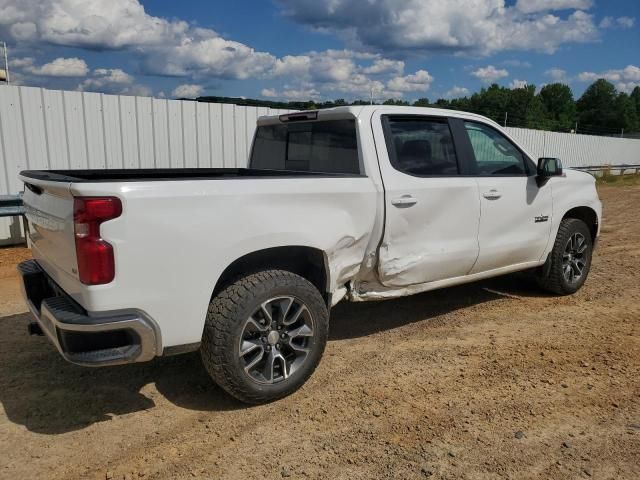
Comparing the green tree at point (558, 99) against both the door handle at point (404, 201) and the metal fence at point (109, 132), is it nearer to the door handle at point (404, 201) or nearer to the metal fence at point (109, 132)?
the metal fence at point (109, 132)

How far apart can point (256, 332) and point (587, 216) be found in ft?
14.1

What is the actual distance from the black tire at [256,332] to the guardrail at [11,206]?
5.80 m

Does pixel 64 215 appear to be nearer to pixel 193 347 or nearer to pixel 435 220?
pixel 193 347

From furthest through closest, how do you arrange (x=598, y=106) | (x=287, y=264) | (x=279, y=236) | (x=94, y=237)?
(x=598, y=106)
(x=287, y=264)
(x=279, y=236)
(x=94, y=237)

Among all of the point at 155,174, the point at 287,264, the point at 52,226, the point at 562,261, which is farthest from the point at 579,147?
the point at 52,226

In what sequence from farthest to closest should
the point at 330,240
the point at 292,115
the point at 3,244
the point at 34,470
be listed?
the point at 3,244, the point at 292,115, the point at 330,240, the point at 34,470

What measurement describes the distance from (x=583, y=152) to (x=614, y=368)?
27.5 m

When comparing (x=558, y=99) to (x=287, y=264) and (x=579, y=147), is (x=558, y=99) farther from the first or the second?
(x=287, y=264)

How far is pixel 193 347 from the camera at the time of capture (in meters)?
3.11

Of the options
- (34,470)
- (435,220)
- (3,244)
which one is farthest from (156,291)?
(3,244)

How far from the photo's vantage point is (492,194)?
4.72 metres

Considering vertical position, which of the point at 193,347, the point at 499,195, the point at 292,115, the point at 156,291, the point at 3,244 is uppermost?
the point at 292,115

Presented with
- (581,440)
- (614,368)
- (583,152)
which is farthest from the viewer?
(583,152)

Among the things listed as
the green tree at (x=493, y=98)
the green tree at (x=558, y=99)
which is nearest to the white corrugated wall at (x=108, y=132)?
the green tree at (x=493, y=98)
